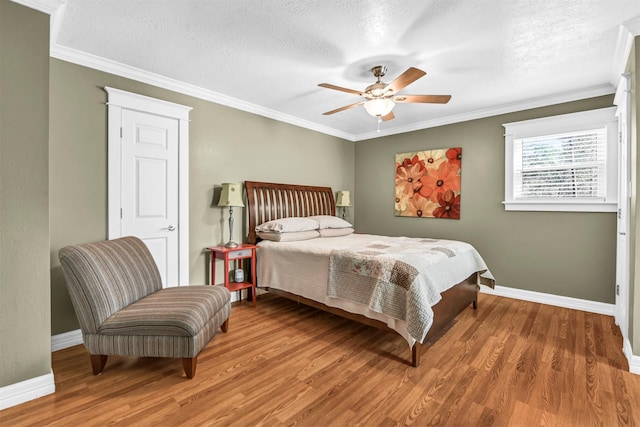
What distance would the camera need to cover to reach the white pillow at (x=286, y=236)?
3.68 metres

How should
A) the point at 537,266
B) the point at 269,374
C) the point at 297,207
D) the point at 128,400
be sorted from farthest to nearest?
the point at 297,207, the point at 537,266, the point at 269,374, the point at 128,400

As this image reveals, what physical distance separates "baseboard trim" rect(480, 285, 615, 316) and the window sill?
3.47 feet

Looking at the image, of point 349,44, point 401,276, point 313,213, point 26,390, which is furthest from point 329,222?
point 26,390

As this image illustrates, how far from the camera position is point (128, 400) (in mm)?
1830

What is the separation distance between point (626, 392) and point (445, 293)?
3.99 ft

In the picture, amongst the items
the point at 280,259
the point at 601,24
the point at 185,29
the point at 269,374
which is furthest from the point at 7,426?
the point at 601,24

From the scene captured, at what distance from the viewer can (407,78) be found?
2.39m

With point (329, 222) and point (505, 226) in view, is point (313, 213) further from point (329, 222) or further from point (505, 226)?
point (505, 226)

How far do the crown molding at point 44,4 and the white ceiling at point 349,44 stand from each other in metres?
0.11

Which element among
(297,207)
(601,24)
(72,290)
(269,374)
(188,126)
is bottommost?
(269,374)

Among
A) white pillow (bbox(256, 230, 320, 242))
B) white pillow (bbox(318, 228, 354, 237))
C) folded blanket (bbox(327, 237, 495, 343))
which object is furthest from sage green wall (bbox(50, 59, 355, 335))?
folded blanket (bbox(327, 237, 495, 343))

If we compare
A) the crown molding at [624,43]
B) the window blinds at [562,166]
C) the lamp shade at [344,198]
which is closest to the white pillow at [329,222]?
the lamp shade at [344,198]

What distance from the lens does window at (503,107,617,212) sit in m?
3.27

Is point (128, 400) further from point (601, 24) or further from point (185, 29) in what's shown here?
point (601, 24)
